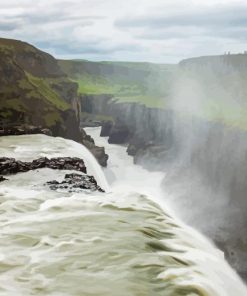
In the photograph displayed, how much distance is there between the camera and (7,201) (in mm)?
24250

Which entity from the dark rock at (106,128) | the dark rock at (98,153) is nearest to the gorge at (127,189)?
the dark rock at (106,128)

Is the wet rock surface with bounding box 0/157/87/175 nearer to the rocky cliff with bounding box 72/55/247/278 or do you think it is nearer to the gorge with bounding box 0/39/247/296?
the gorge with bounding box 0/39/247/296

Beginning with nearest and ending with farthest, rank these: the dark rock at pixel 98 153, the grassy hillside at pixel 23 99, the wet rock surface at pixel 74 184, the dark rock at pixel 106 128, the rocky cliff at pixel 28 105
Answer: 1. the wet rock surface at pixel 74 184
2. the rocky cliff at pixel 28 105
3. the grassy hillside at pixel 23 99
4. the dark rock at pixel 98 153
5. the dark rock at pixel 106 128

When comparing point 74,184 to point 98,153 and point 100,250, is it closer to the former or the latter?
point 100,250

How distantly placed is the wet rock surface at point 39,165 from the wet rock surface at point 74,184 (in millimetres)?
4404

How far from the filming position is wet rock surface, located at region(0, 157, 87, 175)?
32.3 m

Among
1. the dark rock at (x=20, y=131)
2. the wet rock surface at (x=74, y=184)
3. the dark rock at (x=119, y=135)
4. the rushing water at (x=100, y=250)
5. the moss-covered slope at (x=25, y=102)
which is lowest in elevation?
the dark rock at (x=119, y=135)

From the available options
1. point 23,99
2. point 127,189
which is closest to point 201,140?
point 23,99

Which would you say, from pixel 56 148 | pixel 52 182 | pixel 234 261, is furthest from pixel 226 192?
pixel 52 182

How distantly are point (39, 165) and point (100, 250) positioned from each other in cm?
1644

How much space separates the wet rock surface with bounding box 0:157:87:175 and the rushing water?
4.97 meters

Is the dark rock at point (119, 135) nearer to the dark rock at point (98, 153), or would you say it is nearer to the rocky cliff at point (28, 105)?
the rocky cliff at point (28, 105)

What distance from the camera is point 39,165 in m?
33.5

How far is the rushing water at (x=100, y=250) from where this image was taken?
15070mm
